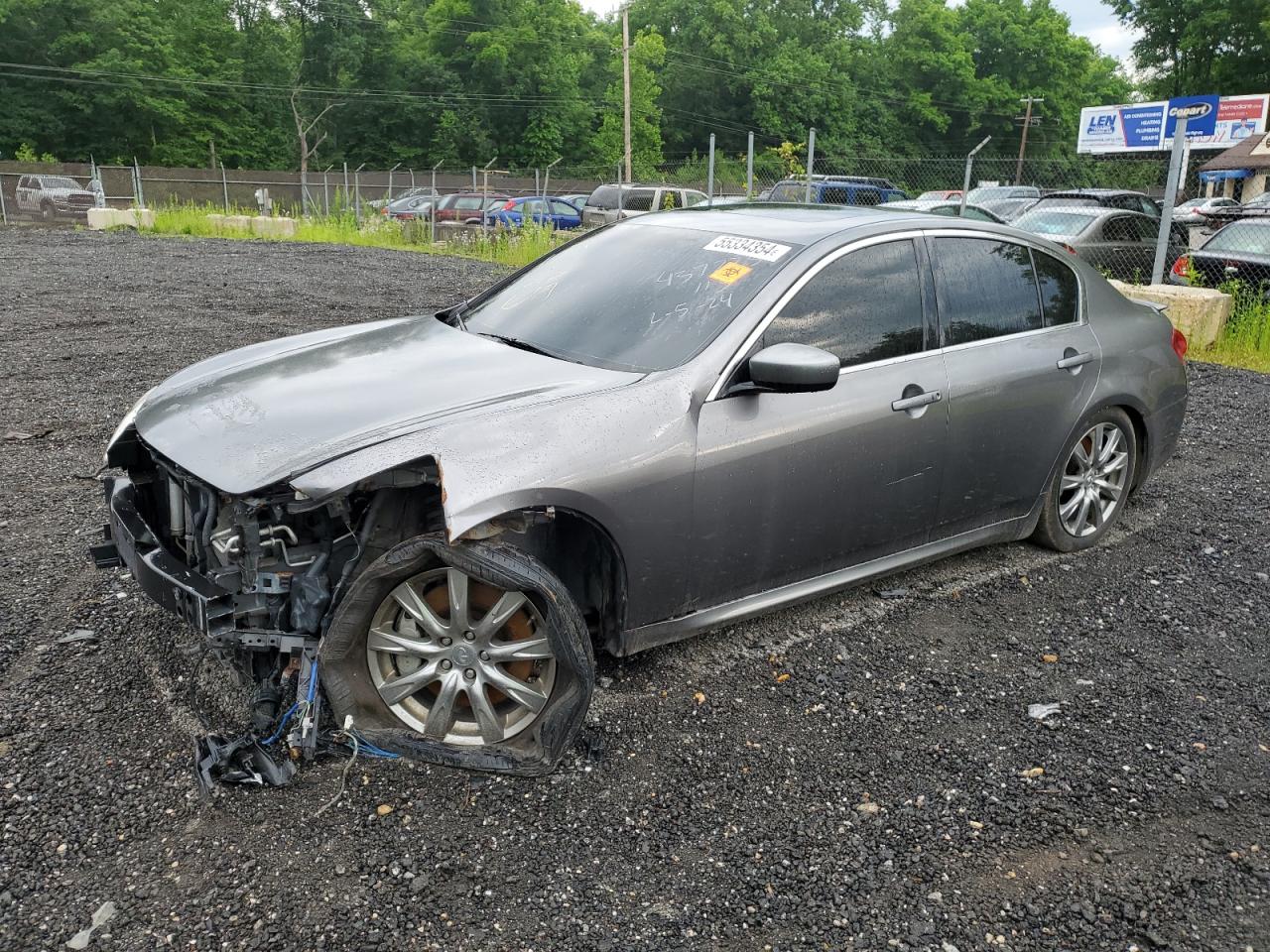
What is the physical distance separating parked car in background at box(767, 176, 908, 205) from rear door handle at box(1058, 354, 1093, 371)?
42.8 feet

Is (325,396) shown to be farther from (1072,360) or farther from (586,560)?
(1072,360)

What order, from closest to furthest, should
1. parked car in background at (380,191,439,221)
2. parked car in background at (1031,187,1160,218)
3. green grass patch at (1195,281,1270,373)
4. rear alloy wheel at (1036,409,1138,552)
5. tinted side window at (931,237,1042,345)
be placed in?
1. tinted side window at (931,237,1042,345)
2. rear alloy wheel at (1036,409,1138,552)
3. green grass patch at (1195,281,1270,373)
4. parked car in background at (1031,187,1160,218)
5. parked car in background at (380,191,439,221)

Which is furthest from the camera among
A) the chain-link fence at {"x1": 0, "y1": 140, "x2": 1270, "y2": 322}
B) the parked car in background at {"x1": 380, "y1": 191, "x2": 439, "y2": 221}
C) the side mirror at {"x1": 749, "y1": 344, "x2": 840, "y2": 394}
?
the parked car in background at {"x1": 380, "y1": 191, "x2": 439, "y2": 221}

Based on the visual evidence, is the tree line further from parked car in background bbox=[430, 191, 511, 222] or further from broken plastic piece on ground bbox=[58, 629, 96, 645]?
broken plastic piece on ground bbox=[58, 629, 96, 645]

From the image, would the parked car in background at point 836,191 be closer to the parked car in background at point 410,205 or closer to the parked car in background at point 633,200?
the parked car in background at point 633,200

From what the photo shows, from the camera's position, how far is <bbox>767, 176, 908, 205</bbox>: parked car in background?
1923cm

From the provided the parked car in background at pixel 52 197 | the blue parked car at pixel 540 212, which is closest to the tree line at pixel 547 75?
the parked car in background at pixel 52 197

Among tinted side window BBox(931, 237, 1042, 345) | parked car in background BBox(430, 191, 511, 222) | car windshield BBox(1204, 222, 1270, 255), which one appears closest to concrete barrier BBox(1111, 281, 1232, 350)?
car windshield BBox(1204, 222, 1270, 255)

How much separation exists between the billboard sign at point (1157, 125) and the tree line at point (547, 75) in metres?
8.81

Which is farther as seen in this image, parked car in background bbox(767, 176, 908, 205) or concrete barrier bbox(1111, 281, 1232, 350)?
parked car in background bbox(767, 176, 908, 205)

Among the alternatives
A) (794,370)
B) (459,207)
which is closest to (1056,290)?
(794,370)

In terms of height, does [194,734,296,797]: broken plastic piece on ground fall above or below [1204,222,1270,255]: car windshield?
below

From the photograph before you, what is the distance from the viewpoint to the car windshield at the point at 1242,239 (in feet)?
35.1

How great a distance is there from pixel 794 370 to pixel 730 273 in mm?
670
